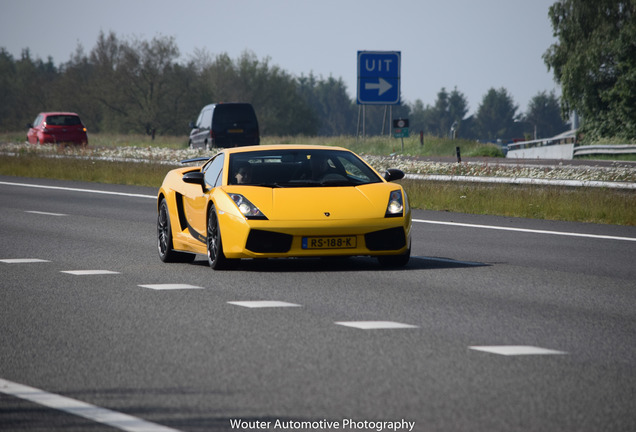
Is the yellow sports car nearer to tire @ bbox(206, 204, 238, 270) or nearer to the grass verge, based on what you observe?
tire @ bbox(206, 204, 238, 270)

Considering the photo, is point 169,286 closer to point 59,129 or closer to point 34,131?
point 59,129

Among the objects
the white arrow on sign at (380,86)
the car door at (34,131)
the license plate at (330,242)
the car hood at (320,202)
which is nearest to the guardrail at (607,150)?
the white arrow on sign at (380,86)

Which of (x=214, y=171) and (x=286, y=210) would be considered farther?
(x=214, y=171)

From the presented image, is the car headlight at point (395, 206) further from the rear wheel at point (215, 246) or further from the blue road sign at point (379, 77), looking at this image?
the blue road sign at point (379, 77)

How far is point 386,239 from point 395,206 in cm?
37

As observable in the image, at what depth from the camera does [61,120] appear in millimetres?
46438

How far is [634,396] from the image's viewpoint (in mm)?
5824

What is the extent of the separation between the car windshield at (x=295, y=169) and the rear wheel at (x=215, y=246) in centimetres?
51

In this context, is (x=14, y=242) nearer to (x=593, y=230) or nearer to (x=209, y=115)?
(x=593, y=230)

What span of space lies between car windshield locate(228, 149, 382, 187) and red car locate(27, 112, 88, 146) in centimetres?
3423

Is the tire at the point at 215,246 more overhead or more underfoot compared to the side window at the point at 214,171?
more underfoot

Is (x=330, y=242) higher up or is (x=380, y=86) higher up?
(x=380, y=86)

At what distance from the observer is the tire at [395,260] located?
475 inches

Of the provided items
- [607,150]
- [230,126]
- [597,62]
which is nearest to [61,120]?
[230,126]
